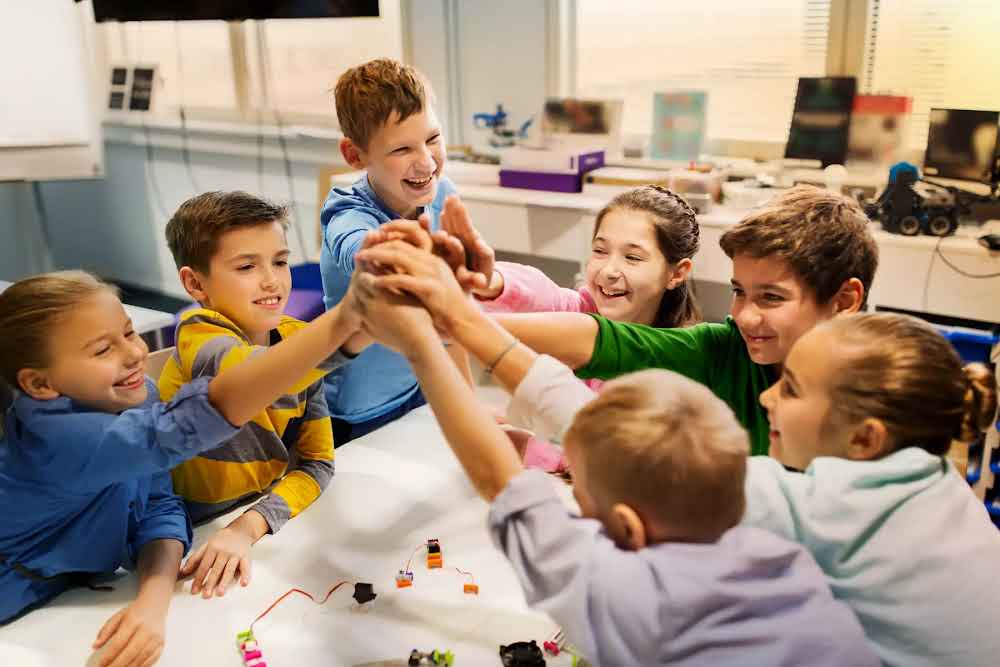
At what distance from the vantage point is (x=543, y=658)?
1.06 metres

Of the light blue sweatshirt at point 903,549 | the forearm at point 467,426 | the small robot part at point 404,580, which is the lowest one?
the small robot part at point 404,580

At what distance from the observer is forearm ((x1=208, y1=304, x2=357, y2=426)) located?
119 centimetres

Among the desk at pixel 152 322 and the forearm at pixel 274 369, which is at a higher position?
the forearm at pixel 274 369

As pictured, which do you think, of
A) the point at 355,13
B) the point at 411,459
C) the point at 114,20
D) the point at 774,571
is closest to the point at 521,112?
the point at 355,13

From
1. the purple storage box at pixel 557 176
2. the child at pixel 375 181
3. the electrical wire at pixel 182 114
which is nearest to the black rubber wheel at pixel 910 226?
the purple storage box at pixel 557 176

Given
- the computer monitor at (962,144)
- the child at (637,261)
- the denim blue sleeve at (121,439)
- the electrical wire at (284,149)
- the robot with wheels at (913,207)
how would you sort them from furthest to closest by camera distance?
1. the electrical wire at (284,149)
2. the computer monitor at (962,144)
3. the robot with wheels at (913,207)
4. the child at (637,261)
5. the denim blue sleeve at (121,439)

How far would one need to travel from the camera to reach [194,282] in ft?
5.23

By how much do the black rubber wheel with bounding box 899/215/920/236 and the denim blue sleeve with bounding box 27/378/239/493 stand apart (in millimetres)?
2275

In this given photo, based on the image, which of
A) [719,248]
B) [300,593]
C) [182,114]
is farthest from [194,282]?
[182,114]

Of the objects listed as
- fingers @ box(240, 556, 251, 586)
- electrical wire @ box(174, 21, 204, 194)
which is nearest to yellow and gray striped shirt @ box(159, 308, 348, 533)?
fingers @ box(240, 556, 251, 586)

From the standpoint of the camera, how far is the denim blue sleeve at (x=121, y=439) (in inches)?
45.2

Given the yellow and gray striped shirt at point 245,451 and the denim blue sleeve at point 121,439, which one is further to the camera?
the yellow and gray striped shirt at point 245,451

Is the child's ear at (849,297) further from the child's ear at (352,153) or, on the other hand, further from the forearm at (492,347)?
the child's ear at (352,153)

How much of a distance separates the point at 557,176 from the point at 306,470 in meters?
2.15
